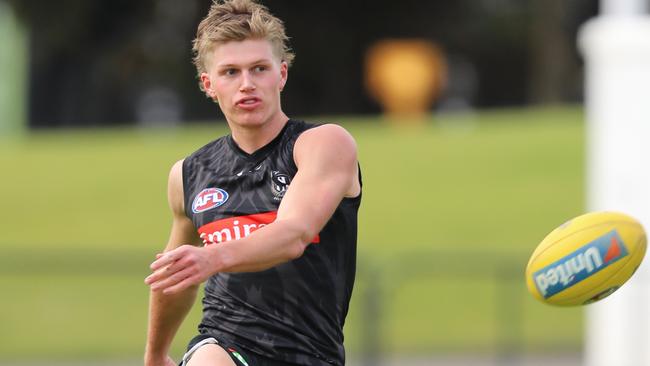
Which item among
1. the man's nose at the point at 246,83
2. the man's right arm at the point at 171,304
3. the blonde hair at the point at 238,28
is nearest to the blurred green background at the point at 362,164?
the man's right arm at the point at 171,304

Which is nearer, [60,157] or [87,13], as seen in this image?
[60,157]

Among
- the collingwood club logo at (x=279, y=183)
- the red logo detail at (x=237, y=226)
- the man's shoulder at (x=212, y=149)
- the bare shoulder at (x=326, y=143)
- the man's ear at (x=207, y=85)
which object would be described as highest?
the man's ear at (x=207, y=85)

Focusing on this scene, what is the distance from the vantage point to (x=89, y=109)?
3819 cm

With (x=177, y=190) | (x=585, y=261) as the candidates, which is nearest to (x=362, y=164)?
(x=585, y=261)

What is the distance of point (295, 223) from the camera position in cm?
521

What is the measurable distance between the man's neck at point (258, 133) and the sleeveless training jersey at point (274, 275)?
0.9 inches

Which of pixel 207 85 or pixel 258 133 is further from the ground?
pixel 207 85

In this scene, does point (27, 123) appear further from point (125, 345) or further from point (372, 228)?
point (125, 345)

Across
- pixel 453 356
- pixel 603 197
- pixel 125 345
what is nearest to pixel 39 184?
pixel 125 345

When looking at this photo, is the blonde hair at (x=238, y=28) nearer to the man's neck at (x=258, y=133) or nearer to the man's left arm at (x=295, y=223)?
the man's neck at (x=258, y=133)

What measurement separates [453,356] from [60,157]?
1231 cm

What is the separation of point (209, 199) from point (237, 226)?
0.21 m

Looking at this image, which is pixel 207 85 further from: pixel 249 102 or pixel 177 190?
pixel 177 190

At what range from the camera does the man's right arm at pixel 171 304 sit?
19.8ft
